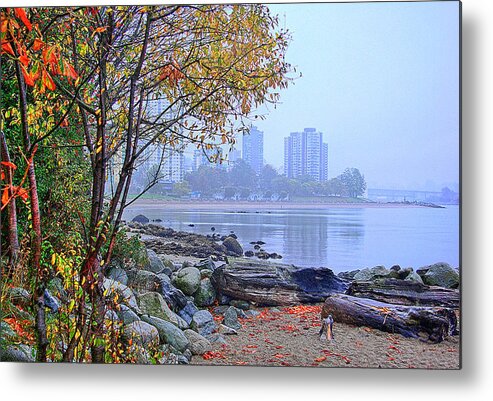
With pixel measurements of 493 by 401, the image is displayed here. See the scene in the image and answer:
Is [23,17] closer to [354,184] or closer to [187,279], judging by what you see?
[187,279]

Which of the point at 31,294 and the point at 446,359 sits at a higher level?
the point at 31,294

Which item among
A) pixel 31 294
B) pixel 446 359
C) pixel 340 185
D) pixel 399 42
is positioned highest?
pixel 399 42

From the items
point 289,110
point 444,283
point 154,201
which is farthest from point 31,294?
point 444,283

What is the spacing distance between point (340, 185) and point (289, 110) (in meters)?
0.56

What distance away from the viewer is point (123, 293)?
4129mm

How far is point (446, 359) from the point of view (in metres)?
3.91

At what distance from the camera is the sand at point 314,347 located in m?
3.93

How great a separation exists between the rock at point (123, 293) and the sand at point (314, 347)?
49cm

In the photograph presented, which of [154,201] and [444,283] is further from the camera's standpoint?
[154,201]

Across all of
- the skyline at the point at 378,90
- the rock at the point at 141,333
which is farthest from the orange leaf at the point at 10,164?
the skyline at the point at 378,90

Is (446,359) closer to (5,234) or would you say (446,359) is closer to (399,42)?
(399,42)

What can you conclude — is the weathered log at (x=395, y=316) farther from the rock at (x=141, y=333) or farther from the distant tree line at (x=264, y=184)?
the rock at (x=141, y=333)

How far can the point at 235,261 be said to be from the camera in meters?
4.16

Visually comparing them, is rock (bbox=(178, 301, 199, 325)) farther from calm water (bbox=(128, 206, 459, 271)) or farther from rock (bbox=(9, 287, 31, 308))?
rock (bbox=(9, 287, 31, 308))
